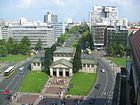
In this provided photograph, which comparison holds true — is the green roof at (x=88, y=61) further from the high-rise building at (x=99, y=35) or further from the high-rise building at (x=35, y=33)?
the high-rise building at (x=35, y=33)

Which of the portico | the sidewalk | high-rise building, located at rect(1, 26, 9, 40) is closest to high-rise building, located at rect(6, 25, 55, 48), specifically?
high-rise building, located at rect(1, 26, 9, 40)

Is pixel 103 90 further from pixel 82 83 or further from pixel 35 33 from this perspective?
pixel 35 33

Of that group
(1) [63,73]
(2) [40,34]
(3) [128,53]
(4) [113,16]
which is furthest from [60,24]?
(1) [63,73]

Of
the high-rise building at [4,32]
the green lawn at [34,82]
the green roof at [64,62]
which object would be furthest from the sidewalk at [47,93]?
the high-rise building at [4,32]

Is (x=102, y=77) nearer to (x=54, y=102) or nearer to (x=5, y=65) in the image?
(x=54, y=102)

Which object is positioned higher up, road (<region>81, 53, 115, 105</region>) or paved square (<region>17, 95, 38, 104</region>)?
road (<region>81, 53, 115, 105</region>)

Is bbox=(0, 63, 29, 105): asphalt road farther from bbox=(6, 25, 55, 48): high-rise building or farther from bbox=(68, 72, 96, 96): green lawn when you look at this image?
bbox=(6, 25, 55, 48): high-rise building
